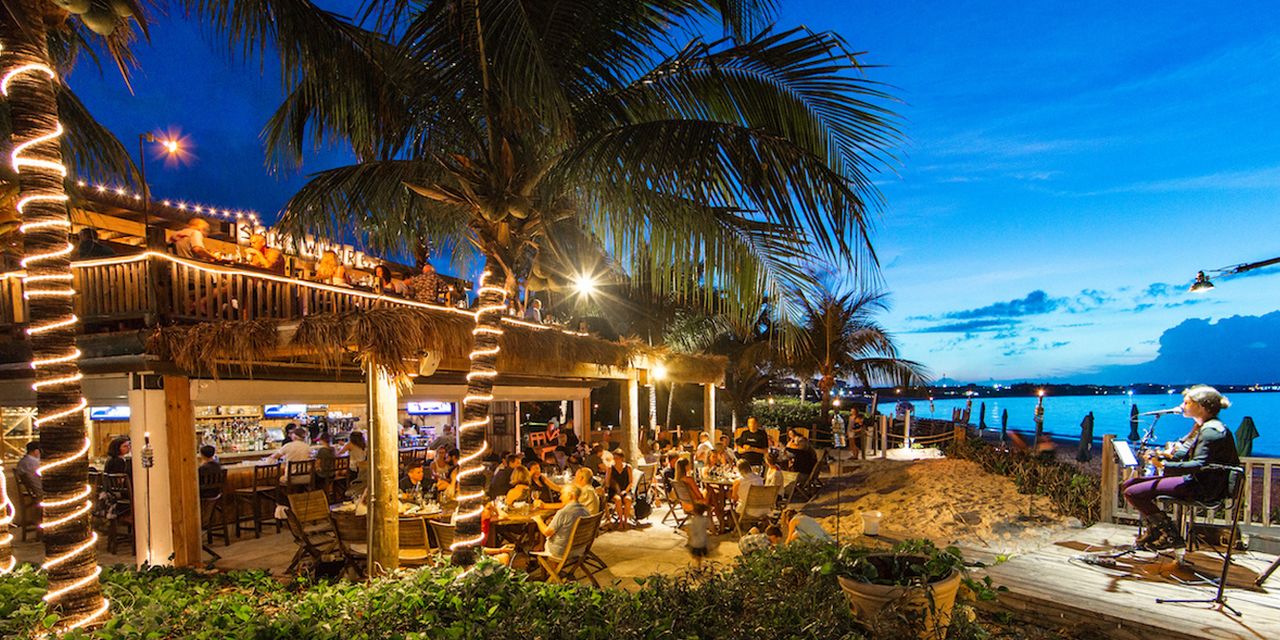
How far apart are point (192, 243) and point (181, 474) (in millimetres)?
2700

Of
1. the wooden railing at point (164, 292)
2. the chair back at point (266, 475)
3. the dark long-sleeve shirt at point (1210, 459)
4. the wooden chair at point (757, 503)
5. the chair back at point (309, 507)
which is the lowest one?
the wooden chair at point (757, 503)

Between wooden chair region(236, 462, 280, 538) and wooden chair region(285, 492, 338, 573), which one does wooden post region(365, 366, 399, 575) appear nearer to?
wooden chair region(285, 492, 338, 573)

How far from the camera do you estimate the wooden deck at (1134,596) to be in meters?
5.12

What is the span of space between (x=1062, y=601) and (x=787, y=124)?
4.53 metres

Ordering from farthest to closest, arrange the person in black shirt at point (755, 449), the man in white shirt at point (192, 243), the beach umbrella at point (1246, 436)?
the person in black shirt at point (755, 449) < the beach umbrella at point (1246, 436) < the man in white shirt at point (192, 243)

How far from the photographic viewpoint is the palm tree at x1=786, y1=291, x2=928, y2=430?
20750 mm

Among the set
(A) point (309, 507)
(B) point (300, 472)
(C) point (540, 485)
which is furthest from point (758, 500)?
(B) point (300, 472)

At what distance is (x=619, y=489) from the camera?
1000cm

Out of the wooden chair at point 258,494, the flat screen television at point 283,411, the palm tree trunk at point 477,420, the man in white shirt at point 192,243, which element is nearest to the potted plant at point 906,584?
the palm tree trunk at point 477,420

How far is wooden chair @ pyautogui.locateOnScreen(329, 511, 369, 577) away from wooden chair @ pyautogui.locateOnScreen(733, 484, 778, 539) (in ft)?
15.4

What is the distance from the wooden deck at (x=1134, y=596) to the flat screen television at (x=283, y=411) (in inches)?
485

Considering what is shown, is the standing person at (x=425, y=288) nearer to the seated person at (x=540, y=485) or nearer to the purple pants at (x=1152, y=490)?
the seated person at (x=540, y=485)

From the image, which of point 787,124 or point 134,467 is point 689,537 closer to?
point 787,124

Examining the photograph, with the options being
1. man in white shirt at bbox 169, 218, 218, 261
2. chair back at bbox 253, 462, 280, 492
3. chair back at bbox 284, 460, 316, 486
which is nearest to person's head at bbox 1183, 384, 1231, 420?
man in white shirt at bbox 169, 218, 218, 261
